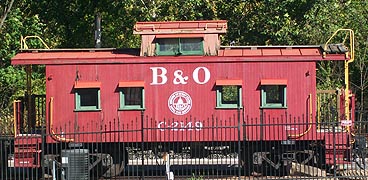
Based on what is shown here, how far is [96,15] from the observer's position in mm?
28016

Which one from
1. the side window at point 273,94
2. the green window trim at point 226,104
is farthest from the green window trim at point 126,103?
the side window at point 273,94

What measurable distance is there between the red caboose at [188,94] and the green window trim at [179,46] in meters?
0.03

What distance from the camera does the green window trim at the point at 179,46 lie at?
60.8 feet

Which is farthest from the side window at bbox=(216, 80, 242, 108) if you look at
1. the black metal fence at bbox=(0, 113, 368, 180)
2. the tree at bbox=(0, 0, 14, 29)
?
the tree at bbox=(0, 0, 14, 29)

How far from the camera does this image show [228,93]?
1867cm

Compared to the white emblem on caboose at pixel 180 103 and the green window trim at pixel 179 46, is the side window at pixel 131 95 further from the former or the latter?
the green window trim at pixel 179 46

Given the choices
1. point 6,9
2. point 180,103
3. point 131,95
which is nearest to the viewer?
point 180,103

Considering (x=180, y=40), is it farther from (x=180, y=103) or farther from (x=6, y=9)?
(x=6, y=9)

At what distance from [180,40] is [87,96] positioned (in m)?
3.03

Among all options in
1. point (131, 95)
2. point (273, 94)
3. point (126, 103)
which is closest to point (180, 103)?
point (131, 95)

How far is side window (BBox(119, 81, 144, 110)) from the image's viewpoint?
1825 cm

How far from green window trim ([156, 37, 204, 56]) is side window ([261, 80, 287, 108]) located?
2020mm

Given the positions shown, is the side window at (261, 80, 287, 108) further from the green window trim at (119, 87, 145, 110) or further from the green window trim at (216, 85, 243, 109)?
the green window trim at (119, 87, 145, 110)

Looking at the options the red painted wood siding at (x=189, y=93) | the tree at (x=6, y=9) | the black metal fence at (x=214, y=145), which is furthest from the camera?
the tree at (x=6, y=9)
